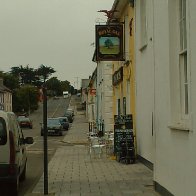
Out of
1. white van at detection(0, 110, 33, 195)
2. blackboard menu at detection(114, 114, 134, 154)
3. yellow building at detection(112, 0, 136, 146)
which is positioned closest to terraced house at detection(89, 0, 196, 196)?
white van at detection(0, 110, 33, 195)

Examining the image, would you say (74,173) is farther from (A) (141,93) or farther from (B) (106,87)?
(B) (106,87)

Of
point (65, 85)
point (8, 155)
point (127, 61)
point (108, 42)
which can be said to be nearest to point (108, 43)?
point (108, 42)

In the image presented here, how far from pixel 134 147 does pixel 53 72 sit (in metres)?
148

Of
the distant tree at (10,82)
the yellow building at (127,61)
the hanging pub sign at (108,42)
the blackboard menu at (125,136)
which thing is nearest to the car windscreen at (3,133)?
the blackboard menu at (125,136)

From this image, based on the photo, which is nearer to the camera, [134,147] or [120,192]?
[120,192]

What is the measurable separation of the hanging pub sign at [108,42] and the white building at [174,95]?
9.18 metres

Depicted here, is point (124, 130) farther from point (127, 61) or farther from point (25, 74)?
point (25, 74)

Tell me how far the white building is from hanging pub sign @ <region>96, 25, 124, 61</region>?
9.18m

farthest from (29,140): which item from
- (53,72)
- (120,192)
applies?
(53,72)

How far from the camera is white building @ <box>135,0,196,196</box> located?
7.79 metres

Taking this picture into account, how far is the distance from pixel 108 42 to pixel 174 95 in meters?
11.5

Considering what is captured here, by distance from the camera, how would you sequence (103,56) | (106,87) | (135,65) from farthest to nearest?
(106,87) < (103,56) < (135,65)

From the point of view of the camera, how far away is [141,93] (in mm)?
16516

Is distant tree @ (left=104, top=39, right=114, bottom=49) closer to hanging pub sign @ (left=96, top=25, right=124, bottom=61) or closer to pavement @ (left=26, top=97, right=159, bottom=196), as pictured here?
hanging pub sign @ (left=96, top=25, right=124, bottom=61)
